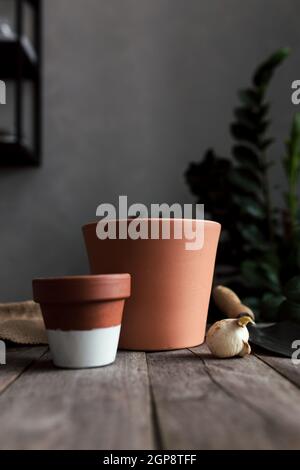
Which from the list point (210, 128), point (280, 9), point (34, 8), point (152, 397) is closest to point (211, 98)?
point (210, 128)

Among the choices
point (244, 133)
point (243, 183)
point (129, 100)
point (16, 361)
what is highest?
point (129, 100)

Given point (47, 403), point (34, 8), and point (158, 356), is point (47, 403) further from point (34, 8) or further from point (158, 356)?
point (34, 8)

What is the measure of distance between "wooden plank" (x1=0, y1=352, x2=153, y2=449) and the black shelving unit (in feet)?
3.38

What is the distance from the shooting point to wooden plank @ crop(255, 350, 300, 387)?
1.70ft

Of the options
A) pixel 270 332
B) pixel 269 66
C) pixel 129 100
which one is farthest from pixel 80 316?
pixel 129 100

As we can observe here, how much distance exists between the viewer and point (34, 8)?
5.38 ft

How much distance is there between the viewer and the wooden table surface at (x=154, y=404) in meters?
0.33

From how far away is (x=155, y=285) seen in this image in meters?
0.67

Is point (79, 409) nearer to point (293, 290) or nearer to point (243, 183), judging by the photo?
point (293, 290)

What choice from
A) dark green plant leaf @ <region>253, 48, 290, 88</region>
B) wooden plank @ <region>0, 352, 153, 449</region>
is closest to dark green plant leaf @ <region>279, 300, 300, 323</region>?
wooden plank @ <region>0, 352, 153, 449</region>

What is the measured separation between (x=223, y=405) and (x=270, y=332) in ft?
1.13

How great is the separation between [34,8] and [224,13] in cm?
63

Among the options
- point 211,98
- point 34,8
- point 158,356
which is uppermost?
point 34,8

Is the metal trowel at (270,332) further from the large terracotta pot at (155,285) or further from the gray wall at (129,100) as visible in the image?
the gray wall at (129,100)
